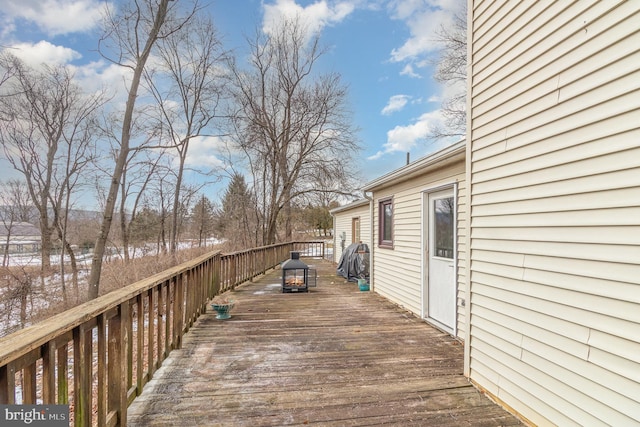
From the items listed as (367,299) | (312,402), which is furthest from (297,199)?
(312,402)

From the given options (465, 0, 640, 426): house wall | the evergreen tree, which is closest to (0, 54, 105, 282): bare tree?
the evergreen tree

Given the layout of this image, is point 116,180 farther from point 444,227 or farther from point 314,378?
point 444,227

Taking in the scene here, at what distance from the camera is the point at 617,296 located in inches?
62.3

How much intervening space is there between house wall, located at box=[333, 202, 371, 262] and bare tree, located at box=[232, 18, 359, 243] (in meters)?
2.48

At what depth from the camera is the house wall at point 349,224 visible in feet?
30.0

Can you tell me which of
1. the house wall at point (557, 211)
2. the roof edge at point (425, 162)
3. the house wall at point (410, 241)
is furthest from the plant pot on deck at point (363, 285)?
the house wall at point (557, 211)

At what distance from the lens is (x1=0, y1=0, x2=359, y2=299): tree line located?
805 cm

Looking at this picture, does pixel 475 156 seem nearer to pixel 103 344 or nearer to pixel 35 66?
pixel 103 344

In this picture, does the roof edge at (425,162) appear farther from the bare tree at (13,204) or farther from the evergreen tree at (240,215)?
the bare tree at (13,204)

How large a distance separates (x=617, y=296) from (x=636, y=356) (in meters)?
0.27

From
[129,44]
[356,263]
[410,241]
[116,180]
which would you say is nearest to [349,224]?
[356,263]

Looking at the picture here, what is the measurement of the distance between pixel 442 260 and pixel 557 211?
2.37 metres

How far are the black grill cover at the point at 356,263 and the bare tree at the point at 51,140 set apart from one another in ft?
30.7

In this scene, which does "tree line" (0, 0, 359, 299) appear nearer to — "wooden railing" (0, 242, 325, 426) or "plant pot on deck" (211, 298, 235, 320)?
"plant pot on deck" (211, 298, 235, 320)
